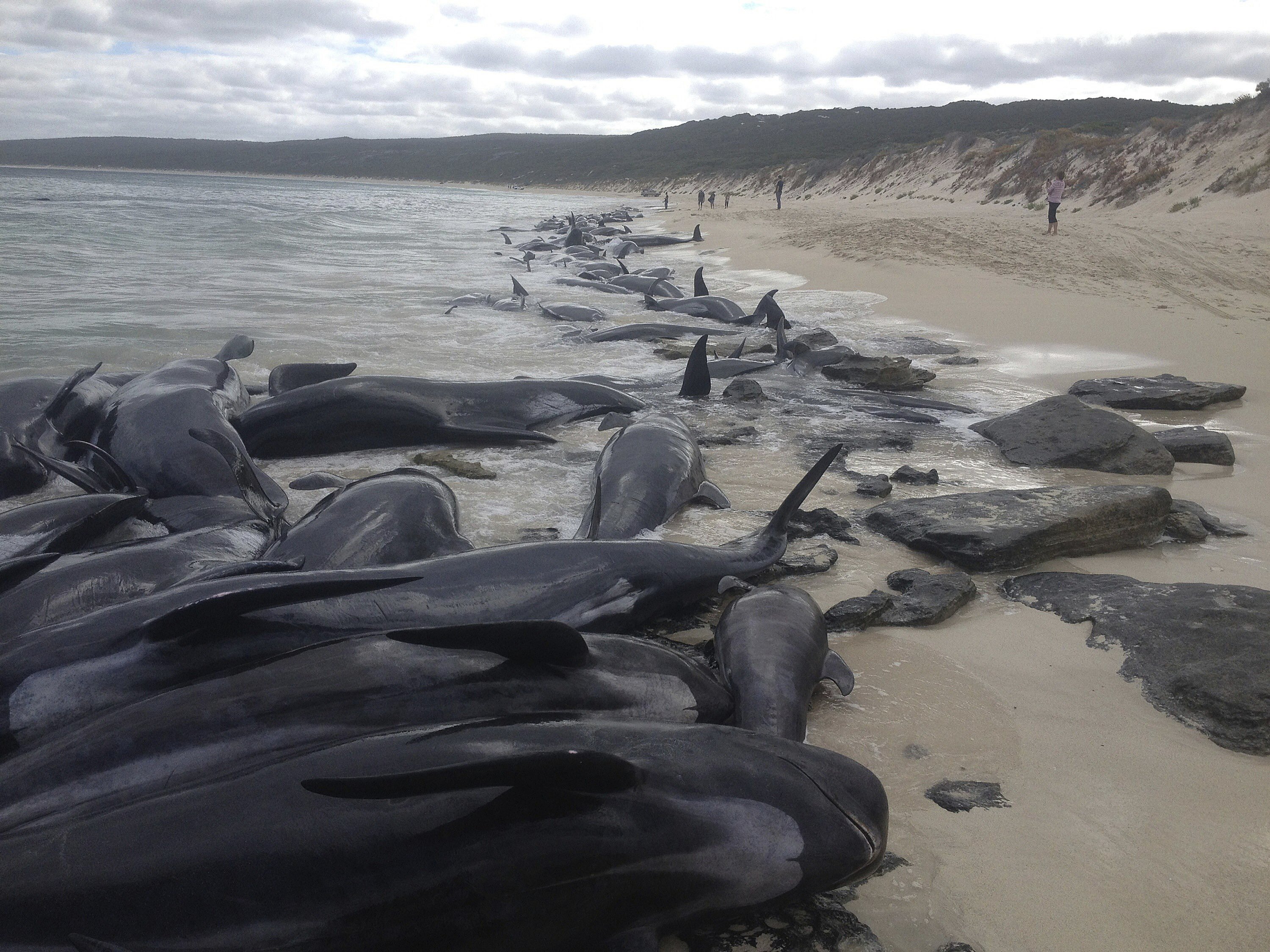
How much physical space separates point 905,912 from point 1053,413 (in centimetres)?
459

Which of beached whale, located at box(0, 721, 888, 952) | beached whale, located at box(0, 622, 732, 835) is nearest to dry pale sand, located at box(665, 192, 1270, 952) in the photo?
beached whale, located at box(0, 721, 888, 952)

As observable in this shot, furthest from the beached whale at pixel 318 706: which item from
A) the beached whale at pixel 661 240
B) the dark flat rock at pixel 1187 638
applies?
the beached whale at pixel 661 240

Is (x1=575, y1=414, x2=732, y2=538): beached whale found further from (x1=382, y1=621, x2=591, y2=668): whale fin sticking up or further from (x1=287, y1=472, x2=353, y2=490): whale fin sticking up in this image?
(x1=382, y1=621, x2=591, y2=668): whale fin sticking up

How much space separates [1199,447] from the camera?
5605 millimetres

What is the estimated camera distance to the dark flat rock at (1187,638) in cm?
274

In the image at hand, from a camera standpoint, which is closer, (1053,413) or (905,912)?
(905,912)

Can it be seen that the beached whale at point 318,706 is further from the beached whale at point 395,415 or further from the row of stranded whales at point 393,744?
the beached whale at point 395,415

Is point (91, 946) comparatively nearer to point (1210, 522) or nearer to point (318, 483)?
point (318, 483)

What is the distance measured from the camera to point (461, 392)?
245 inches

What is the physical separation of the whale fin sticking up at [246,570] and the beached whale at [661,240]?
23.5 metres

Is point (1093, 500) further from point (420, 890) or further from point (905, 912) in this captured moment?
point (420, 890)

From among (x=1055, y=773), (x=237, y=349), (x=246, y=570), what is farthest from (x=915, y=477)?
(x=237, y=349)

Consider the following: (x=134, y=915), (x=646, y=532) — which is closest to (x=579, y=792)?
(x=134, y=915)

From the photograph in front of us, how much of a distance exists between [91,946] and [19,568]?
1.80 metres
